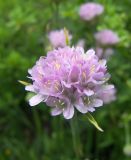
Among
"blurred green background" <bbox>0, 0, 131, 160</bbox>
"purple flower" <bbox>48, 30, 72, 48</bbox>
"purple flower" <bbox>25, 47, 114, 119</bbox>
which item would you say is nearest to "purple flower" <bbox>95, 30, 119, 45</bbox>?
"blurred green background" <bbox>0, 0, 131, 160</bbox>

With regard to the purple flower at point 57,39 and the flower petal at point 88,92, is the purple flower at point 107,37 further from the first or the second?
the flower petal at point 88,92

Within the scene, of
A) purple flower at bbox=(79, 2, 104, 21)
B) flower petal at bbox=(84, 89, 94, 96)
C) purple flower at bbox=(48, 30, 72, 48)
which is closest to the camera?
flower petal at bbox=(84, 89, 94, 96)

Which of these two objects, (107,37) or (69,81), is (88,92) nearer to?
(69,81)

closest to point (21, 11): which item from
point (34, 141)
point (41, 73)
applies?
point (34, 141)

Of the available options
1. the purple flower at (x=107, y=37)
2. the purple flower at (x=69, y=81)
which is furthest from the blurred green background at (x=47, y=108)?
the purple flower at (x=69, y=81)

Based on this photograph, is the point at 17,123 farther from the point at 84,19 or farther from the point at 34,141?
the point at 84,19

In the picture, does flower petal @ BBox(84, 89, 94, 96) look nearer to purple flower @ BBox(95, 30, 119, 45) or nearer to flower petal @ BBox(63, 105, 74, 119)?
flower petal @ BBox(63, 105, 74, 119)
